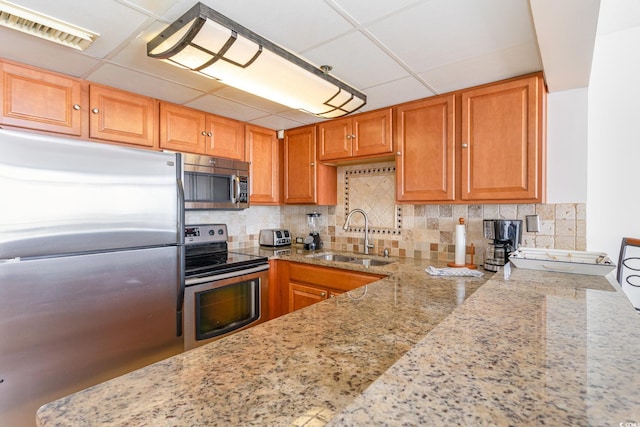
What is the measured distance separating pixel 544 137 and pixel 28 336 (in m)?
2.98

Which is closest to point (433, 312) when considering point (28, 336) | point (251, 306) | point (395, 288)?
point (395, 288)

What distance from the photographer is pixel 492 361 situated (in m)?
0.59

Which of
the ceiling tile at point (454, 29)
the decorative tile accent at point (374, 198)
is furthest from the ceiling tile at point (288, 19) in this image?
the decorative tile accent at point (374, 198)

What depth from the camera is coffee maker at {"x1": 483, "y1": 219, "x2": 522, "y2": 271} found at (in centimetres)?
194

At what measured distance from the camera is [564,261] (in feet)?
5.24

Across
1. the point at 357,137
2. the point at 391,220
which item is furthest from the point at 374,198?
the point at 357,137

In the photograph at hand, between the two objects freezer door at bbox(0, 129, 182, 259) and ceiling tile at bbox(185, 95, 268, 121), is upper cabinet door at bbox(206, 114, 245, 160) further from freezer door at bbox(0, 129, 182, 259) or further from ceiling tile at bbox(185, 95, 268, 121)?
freezer door at bbox(0, 129, 182, 259)

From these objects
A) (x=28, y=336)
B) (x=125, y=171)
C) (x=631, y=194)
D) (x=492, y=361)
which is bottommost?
(x=28, y=336)

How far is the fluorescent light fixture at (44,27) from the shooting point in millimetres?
1288

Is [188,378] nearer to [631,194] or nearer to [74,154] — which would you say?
[74,154]

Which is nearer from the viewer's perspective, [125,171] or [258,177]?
[125,171]

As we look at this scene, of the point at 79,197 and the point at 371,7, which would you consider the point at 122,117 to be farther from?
the point at 371,7

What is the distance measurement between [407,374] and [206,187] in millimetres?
2317

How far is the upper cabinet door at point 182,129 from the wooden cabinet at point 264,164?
19.0 inches
